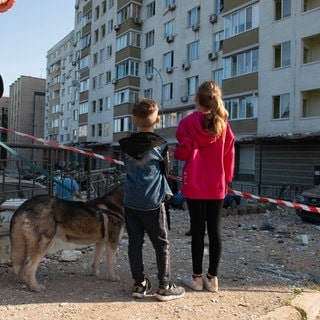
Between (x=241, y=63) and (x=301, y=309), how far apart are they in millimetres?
26533

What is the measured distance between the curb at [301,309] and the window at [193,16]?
3229 cm

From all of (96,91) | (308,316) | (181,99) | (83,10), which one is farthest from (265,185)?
(83,10)

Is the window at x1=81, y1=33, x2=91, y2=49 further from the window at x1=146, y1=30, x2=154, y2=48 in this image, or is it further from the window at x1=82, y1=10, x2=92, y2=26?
the window at x1=146, y1=30, x2=154, y2=48

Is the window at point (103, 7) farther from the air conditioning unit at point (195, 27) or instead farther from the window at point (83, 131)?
the air conditioning unit at point (195, 27)

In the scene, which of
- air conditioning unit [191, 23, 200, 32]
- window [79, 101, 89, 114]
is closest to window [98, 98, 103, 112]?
window [79, 101, 89, 114]

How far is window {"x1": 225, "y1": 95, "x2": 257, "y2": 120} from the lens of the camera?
27.8m

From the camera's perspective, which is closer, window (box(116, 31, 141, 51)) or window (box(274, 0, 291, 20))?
window (box(274, 0, 291, 20))

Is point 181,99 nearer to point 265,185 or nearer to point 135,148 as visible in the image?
point 265,185

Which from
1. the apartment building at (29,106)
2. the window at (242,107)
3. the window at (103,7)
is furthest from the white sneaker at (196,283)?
the apartment building at (29,106)

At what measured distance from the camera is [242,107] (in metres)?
28.7

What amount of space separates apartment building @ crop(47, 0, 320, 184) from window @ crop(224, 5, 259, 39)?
68mm

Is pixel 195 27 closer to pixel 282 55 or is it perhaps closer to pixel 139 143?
pixel 282 55

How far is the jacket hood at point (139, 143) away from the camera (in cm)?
399

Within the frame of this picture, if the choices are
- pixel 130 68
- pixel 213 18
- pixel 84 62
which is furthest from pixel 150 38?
pixel 84 62
